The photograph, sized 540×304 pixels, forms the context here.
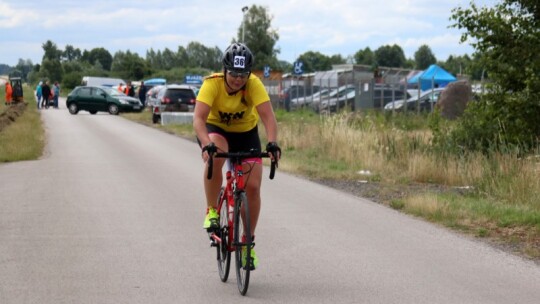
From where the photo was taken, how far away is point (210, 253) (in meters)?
8.59

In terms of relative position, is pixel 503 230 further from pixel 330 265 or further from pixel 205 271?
pixel 205 271

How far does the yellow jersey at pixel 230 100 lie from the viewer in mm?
7109

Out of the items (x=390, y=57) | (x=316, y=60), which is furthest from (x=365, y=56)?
(x=316, y=60)

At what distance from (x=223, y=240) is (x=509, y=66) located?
1054cm

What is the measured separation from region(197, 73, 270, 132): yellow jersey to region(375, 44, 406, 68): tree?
508 ft

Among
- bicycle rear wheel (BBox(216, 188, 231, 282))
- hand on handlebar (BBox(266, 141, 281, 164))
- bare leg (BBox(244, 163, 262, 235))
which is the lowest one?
bicycle rear wheel (BBox(216, 188, 231, 282))

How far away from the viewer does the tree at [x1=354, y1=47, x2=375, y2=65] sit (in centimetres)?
16143

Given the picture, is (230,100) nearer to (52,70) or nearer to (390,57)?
(52,70)

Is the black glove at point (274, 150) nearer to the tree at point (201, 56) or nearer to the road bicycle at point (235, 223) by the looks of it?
the road bicycle at point (235, 223)

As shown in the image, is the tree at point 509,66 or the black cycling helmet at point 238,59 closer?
the black cycling helmet at point 238,59

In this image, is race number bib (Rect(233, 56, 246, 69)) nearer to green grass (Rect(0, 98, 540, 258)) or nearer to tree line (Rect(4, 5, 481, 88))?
green grass (Rect(0, 98, 540, 258))

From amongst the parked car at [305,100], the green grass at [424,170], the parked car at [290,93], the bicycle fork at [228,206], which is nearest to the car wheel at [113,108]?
the parked car at [290,93]

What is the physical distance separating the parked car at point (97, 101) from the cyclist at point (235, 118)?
40.0 metres

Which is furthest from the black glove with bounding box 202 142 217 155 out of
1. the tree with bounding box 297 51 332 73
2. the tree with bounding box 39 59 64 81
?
the tree with bounding box 297 51 332 73
